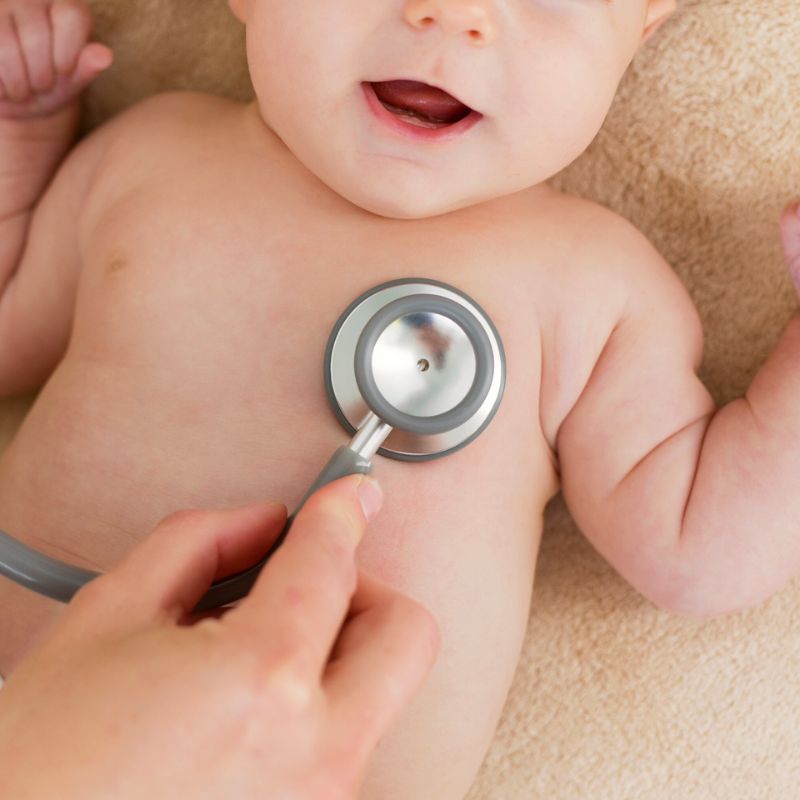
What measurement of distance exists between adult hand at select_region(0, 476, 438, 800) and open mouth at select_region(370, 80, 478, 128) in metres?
0.45

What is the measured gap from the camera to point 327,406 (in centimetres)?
93

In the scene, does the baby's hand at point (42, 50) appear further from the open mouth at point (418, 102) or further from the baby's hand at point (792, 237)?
the baby's hand at point (792, 237)

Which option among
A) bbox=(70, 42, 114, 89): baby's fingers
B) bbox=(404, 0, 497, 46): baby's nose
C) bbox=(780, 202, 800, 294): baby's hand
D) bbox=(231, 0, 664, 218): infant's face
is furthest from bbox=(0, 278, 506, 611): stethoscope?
bbox=(70, 42, 114, 89): baby's fingers

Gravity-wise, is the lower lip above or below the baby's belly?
above

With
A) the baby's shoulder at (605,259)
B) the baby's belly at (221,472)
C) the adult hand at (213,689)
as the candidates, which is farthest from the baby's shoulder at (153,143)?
the adult hand at (213,689)

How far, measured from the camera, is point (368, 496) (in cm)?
71

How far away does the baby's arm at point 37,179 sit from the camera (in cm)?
111

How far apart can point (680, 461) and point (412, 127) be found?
41cm

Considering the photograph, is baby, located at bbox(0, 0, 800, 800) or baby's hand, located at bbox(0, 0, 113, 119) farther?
baby's hand, located at bbox(0, 0, 113, 119)

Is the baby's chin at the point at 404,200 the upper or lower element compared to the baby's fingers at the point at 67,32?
lower

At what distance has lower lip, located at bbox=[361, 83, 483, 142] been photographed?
88cm

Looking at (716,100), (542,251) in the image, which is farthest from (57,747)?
(716,100)

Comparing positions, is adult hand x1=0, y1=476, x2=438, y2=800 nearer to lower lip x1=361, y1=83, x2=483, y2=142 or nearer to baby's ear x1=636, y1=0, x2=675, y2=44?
lower lip x1=361, y1=83, x2=483, y2=142

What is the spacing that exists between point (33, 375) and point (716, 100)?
854mm
